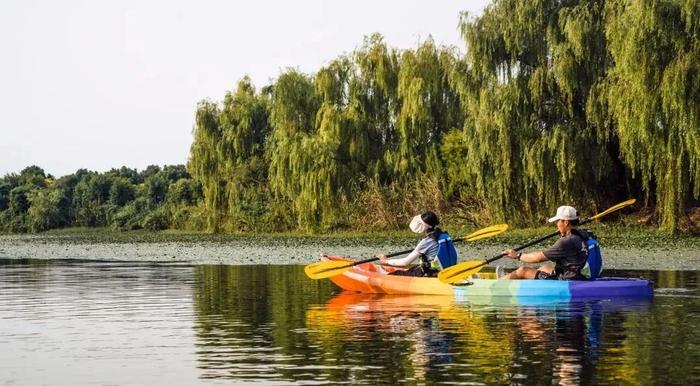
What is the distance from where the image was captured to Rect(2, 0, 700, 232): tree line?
29.0 m

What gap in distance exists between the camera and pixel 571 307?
615 inches

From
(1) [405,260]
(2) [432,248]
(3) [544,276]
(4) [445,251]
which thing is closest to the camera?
(3) [544,276]

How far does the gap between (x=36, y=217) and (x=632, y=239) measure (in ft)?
188

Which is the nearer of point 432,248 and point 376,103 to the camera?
point 432,248

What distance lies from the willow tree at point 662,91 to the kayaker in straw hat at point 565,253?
12625 mm

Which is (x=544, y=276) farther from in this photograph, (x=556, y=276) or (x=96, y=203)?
(x=96, y=203)

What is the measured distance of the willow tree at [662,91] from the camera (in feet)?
91.8

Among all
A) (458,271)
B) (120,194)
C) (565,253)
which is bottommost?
(458,271)

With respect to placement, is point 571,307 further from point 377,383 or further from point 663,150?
point 663,150

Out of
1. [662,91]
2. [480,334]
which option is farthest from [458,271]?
[662,91]

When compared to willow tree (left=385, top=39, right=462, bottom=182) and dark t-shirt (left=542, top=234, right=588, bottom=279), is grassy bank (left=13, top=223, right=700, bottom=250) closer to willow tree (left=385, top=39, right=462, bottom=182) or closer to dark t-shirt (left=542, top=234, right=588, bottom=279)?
willow tree (left=385, top=39, right=462, bottom=182)

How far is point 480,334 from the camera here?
1266cm

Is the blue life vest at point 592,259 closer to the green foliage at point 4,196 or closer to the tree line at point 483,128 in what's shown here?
the tree line at point 483,128

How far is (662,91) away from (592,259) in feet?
43.1
